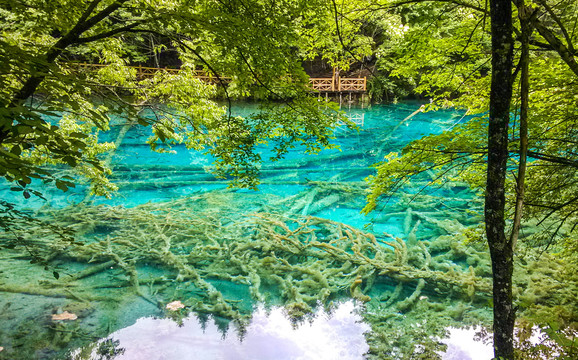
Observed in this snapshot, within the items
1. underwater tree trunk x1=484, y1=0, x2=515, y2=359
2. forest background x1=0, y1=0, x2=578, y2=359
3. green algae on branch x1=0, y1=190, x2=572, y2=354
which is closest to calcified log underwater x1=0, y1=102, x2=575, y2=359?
green algae on branch x1=0, y1=190, x2=572, y2=354

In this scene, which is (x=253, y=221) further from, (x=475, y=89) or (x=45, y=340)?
(x=475, y=89)

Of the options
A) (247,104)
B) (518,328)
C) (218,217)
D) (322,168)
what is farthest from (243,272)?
(247,104)

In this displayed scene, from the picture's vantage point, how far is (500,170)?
87.4 inches

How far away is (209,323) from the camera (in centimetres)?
511

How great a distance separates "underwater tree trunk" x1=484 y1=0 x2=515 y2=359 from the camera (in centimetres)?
213

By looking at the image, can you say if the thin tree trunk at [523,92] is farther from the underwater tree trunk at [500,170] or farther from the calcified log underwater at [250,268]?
the calcified log underwater at [250,268]

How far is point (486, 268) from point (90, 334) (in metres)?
6.44

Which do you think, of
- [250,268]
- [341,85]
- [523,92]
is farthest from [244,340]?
[341,85]

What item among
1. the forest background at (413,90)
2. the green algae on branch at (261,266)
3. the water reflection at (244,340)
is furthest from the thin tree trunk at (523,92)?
the water reflection at (244,340)

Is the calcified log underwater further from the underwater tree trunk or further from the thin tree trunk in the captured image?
the thin tree trunk

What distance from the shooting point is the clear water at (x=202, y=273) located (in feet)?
15.2

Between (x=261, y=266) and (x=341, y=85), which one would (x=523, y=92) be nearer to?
(x=261, y=266)

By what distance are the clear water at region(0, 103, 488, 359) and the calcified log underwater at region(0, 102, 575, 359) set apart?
0.09 ft

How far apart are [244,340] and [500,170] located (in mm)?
3934
